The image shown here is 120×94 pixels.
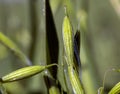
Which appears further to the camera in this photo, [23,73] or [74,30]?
[74,30]

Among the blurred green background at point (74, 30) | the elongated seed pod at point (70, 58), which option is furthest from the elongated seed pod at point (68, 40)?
the blurred green background at point (74, 30)

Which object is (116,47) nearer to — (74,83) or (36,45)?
(36,45)

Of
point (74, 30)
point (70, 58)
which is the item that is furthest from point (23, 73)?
point (74, 30)

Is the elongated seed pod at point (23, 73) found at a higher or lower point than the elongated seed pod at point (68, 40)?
lower

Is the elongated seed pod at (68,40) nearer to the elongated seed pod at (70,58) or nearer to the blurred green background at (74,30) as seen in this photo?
the elongated seed pod at (70,58)

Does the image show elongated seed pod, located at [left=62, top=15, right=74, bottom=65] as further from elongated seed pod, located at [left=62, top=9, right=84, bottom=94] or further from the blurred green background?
the blurred green background

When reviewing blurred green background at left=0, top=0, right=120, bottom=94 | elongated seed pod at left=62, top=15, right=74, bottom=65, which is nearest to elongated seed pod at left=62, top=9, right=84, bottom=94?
elongated seed pod at left=62, top=15, right=74, bottom=65

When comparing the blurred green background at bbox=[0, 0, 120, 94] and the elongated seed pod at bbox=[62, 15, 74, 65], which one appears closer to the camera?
the elongated seed pod at bbox=[62, 15, 74, 65]

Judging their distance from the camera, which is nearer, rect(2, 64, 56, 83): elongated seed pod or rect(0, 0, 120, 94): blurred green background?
rect(2, 64, 56, 83): elongated seed pod

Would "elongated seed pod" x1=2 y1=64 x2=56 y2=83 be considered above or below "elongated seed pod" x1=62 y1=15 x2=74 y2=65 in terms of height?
below

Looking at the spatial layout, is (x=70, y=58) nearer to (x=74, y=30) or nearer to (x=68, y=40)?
(x=68, y=40)
